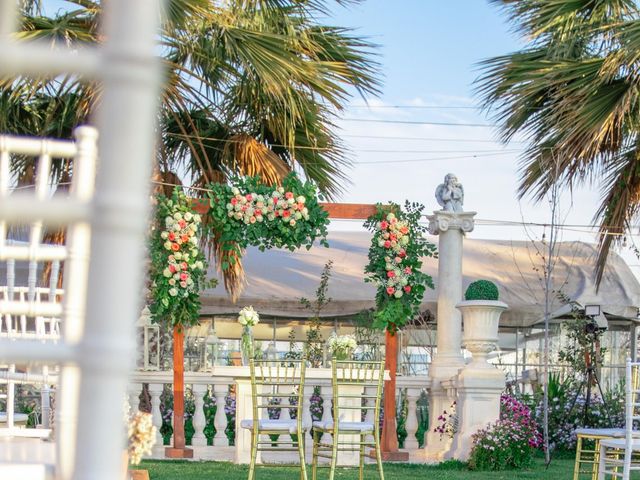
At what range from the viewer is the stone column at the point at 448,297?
9.91m

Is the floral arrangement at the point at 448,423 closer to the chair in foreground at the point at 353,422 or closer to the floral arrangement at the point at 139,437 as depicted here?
the chair in foreground at the point at 353,422

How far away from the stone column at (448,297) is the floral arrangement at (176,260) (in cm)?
232

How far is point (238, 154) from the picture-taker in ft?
33.4

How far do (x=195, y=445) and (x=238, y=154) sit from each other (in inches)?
112

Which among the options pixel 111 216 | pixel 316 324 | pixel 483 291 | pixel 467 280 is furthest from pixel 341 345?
pixel 111 216

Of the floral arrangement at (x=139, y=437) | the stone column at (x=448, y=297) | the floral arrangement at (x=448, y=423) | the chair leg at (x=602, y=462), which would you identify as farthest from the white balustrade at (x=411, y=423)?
the floral arrangement at (x=139, y=437)

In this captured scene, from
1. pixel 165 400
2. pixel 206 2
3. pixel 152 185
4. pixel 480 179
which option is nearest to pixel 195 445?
pixel 165 400

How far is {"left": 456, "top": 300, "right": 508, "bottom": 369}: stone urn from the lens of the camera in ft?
Result: 30.3

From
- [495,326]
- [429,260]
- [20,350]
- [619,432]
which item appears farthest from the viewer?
[429,260]

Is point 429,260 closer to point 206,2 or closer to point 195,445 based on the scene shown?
point 195,445

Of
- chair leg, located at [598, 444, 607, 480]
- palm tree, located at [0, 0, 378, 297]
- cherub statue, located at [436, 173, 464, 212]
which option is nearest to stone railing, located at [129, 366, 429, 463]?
palm tree, located at [0, 0, 378, 297]

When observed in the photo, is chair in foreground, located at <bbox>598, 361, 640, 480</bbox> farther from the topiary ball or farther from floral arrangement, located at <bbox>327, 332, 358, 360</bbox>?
the topiary ball

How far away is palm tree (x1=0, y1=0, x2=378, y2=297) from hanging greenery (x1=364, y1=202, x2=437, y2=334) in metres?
0.97

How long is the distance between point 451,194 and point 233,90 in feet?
7.71
